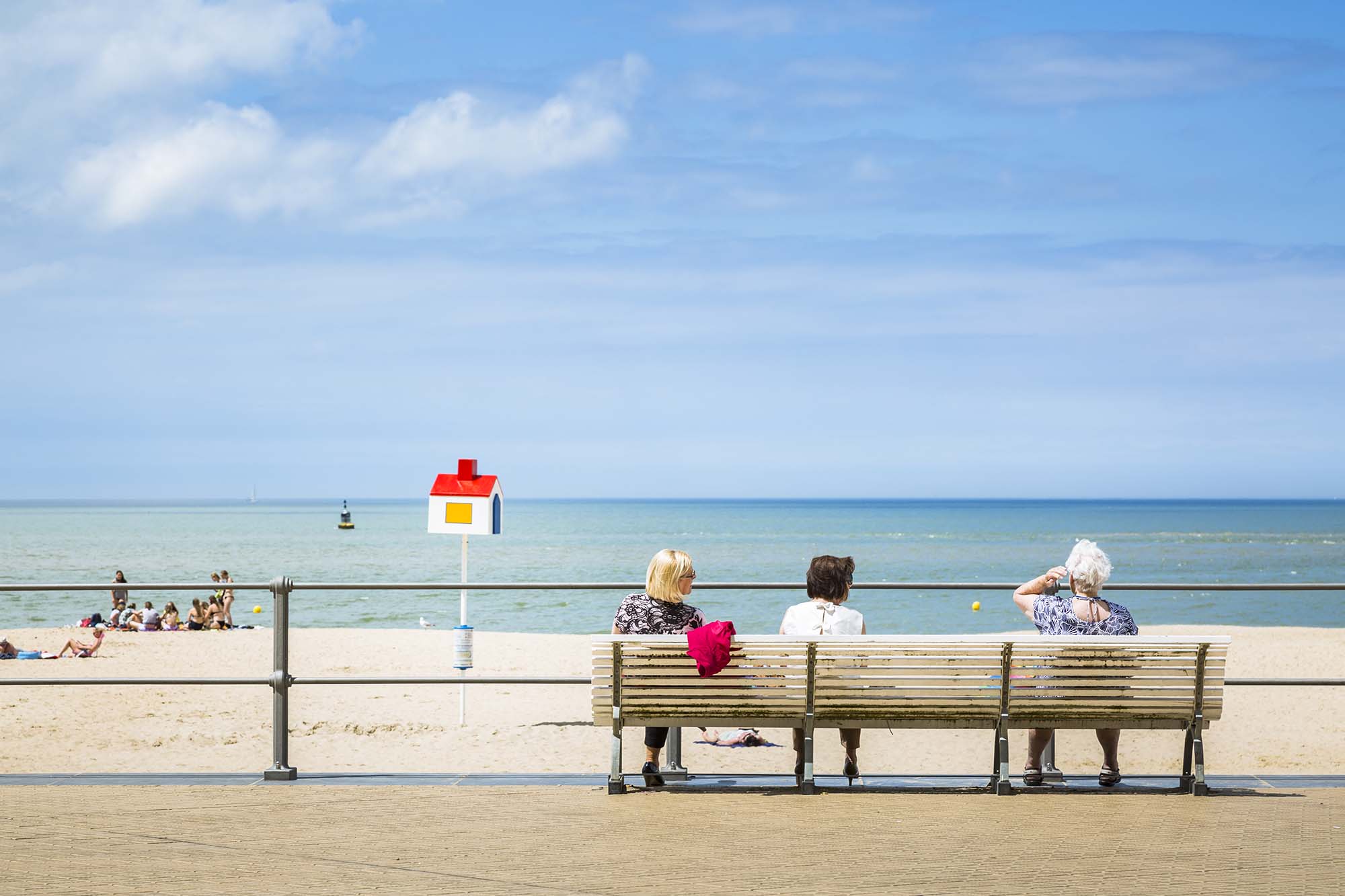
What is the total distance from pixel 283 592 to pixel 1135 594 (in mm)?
45984

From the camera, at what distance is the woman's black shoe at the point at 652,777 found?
21.7 ft

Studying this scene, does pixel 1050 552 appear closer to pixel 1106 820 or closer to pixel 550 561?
pixel 550 561

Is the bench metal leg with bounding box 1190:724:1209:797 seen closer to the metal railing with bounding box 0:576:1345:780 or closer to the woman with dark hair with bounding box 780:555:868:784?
the metal railing with bounding box 0:576:1345:780

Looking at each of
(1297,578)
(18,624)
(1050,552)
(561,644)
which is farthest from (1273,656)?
(1050,552)

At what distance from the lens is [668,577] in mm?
6707

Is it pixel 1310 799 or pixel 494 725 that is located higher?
pixel 1310 799

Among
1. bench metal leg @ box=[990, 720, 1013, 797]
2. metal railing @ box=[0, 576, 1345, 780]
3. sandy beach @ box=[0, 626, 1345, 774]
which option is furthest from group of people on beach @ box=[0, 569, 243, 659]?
bench metal leg @ box=[990, 720, 1013, 797]

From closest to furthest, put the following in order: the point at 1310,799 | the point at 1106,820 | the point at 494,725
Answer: the point at 1106,820, the point at 1310,799, the point at 494,725

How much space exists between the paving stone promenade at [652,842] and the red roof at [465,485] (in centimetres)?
774

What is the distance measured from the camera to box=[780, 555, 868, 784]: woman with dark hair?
677cm

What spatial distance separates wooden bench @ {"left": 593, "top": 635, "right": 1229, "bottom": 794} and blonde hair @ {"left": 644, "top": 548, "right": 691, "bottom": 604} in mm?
389

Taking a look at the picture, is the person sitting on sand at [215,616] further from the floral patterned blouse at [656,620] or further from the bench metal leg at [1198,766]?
the bench metal leg at [1198,766]

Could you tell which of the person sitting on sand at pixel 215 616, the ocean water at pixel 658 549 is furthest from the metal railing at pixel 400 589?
the person sitting on sand at pixel 215 616

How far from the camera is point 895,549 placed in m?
79.6
